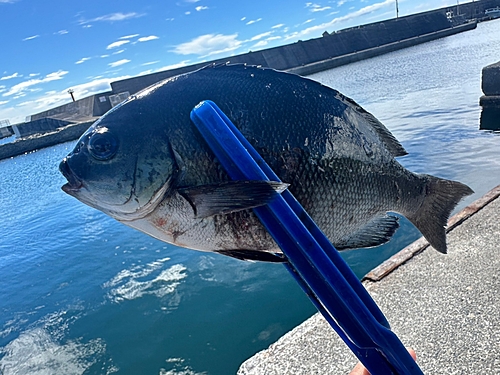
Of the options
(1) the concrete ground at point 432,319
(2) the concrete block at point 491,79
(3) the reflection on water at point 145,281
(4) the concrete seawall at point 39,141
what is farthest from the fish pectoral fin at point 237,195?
(4) the concrete seawall at point 39,141

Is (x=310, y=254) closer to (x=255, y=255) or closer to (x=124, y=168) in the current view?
(x=255, y=255)

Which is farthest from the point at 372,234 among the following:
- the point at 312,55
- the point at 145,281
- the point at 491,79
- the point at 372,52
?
the point at 312,55

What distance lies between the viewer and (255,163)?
2.58 feet

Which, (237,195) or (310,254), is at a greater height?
(237,195)

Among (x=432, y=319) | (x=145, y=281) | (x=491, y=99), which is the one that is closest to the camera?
(x=432, y=319)

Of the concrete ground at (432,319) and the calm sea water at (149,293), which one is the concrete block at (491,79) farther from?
the concrete ground at (432,319)

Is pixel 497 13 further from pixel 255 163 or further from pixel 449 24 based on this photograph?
pixel 255 163

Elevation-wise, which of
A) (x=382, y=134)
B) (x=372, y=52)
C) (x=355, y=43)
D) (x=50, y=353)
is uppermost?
(x=355, y=43)

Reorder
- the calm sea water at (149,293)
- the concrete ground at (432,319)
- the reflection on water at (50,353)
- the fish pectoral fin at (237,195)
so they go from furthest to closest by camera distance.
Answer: the reflection on water at (50,353) → the calm sea water at (149,293) → the concrete ground at (432,319) → the fish pectoral fin at (237,195)

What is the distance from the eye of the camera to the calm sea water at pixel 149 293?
505 cm

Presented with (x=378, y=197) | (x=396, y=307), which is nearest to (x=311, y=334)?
(x=396, y=307)

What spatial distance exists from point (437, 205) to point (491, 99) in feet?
40.0

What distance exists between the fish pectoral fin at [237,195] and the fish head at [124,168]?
10cm

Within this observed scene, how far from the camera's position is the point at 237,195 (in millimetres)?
766
